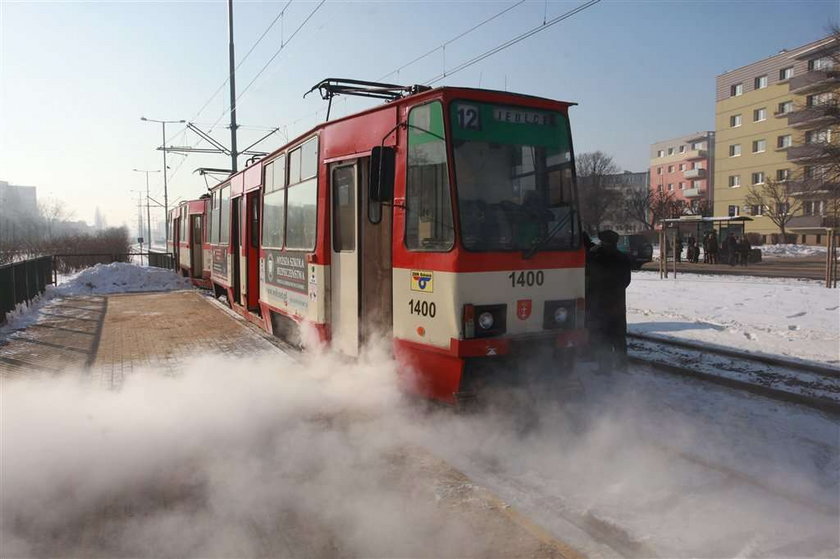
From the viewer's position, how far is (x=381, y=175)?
5609mm

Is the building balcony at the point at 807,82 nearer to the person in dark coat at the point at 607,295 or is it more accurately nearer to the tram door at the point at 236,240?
the tram door at the point at 236,240

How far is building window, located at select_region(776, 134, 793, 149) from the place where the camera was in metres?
54.2

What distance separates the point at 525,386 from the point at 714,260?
30.8 m

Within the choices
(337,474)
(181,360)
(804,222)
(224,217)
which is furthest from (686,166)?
(337,474)

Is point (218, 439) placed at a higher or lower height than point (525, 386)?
lower

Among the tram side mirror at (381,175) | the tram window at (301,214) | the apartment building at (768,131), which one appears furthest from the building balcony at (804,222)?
the tram side mirror at (381,175)

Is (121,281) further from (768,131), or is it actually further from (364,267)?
(768,131)

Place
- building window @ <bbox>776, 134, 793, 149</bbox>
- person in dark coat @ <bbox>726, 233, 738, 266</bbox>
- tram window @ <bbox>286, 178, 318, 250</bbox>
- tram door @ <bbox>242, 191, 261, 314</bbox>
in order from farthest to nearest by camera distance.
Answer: building window @ <bbox>776, 134, 793, 149</bbox> → person in dark coat @ <bbox>726, 233, 738, 266</bbox> → tram door @ <bbox>242, 191, 261, 314</bbox> → tram window @ <bbox>286, 178, 318, 250</bbox>

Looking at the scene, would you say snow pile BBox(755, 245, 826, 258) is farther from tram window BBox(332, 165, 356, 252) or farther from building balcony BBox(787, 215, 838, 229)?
tram window BBox(332, 165, 356, 252)

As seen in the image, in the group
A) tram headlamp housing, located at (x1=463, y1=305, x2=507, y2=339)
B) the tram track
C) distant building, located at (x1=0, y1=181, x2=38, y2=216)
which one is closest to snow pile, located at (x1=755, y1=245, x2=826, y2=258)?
the tram track

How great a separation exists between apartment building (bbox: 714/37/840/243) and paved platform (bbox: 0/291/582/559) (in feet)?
153

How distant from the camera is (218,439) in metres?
5.36

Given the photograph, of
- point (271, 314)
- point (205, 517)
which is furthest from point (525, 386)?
point (271, 314)

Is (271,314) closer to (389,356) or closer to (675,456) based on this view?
(389,356)
